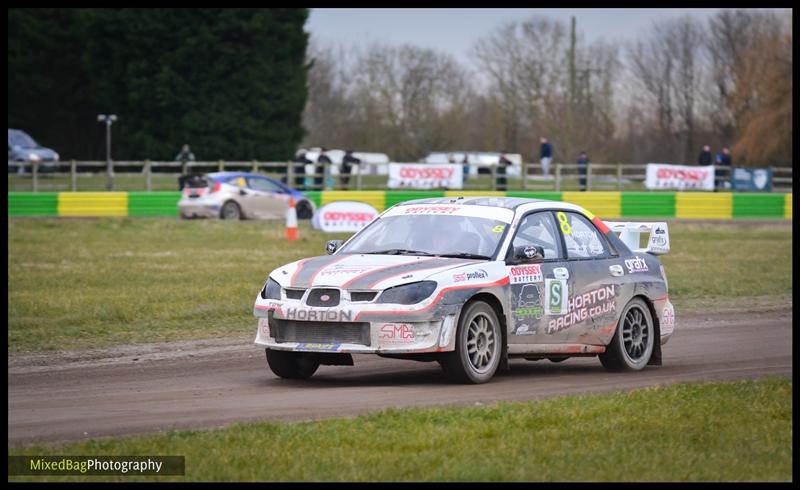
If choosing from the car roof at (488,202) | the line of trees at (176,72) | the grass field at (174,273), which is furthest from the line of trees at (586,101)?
the car roof at (488,202)

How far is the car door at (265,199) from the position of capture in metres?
34.4

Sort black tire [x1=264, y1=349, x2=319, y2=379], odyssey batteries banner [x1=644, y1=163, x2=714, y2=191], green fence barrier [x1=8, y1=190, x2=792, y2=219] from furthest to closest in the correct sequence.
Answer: odyssey batteries banner [x1=644, y1=163, x2=714, y2=191] → green fence barrier [x1=8, y1=190, x2=792, y2=219] → black tire [x1=264, y1=349, x2=319, y2=379]

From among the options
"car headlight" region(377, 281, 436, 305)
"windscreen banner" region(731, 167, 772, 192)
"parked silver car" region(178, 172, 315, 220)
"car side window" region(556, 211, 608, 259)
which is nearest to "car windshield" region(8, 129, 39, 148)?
"parked silver car" region(178, 172, 315, 220)

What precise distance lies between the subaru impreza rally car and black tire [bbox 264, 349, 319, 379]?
11mm

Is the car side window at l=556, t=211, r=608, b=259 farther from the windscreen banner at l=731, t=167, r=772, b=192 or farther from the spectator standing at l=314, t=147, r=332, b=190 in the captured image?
the windscreen banner at l=731, t=167, r=772, b=192

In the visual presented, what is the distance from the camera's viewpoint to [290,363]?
34.0 ft

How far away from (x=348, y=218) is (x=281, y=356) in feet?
65.1

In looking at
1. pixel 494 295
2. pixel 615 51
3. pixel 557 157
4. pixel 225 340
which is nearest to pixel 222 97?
pixel 557 157

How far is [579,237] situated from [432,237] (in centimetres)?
137

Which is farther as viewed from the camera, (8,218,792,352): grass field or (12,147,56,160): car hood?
(12,147,56,160): car hood

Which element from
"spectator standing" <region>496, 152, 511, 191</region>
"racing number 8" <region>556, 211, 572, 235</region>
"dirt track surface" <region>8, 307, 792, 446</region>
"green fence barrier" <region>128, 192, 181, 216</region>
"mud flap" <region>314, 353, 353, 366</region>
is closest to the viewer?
"dirt track surface" <region>8, 307, 792, 446</region>

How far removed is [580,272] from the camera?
10898 mm

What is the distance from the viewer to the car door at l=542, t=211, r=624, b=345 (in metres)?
10.7

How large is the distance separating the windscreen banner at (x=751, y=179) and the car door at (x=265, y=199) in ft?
65.0
